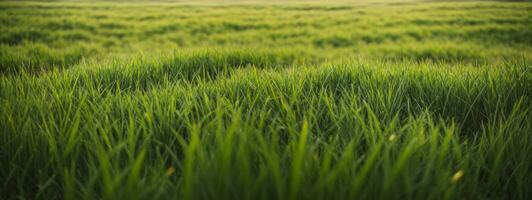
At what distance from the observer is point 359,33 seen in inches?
345

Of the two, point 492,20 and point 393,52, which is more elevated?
point 492,20

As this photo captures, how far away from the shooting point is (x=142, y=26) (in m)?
10.4

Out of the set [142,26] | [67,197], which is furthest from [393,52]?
[142,26]

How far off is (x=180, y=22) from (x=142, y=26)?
138cm

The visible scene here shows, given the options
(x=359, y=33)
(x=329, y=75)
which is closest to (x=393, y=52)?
(x=359, y=33)

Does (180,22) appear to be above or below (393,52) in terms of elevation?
above

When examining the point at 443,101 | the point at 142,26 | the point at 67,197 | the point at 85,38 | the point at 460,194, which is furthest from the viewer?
the point at 142,26

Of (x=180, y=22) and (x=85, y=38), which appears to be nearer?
(x=85, y=38)

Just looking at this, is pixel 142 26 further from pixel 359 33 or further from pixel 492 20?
pixel 492 20

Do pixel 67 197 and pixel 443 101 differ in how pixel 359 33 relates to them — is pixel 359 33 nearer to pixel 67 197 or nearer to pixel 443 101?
pixel 443 101

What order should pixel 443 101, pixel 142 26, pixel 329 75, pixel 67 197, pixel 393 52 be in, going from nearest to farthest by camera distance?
1. pixel 67 197
2. pixel 443 101
3. pixel 329 75
4. pixel 393 52
5. pixel 142 26

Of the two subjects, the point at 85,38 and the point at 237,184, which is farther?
the point at 85,38

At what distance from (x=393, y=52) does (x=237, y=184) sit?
20.2 ft

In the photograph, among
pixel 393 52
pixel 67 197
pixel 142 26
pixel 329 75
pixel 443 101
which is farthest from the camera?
pixel 142 26
